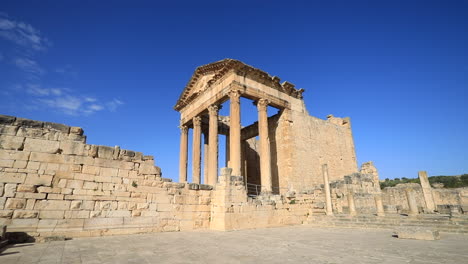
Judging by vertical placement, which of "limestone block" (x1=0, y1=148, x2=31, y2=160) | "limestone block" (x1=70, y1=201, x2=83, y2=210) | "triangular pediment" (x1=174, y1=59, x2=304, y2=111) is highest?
"triangular pediment" (x1=174, y1=59, x2=304, y2=111)

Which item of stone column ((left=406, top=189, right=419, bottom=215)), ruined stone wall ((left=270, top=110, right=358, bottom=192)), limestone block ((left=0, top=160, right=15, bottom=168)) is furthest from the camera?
ruined stone wall ((left=270, top=110, right=358, bottom=192))

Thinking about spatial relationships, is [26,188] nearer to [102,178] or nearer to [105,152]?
[102,178]

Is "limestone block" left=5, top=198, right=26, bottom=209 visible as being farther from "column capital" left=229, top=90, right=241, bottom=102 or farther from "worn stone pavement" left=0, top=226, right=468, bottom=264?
"column capital" left=229, top=90, right=241, bottom=102

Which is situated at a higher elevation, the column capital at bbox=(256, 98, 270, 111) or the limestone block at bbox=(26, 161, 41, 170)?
the column capital at bbox=(256, 98, 270, 111)

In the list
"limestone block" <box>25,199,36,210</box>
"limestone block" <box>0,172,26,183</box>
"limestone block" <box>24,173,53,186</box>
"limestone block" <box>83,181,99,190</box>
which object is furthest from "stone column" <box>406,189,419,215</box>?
"limestone block" <box>0,172,26,183</box>

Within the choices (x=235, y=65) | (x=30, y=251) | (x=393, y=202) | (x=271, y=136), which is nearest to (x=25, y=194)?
(x=30, y=251)

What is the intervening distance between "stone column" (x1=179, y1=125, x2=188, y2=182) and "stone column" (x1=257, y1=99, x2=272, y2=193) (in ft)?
22.5

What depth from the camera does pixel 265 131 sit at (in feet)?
51.4

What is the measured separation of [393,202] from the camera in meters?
14.5

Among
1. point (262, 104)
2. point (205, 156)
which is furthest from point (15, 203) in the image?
point (205, 156)

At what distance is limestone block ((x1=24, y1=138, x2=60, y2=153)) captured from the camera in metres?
5.84

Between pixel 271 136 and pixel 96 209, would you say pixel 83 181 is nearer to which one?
pixel 96 209

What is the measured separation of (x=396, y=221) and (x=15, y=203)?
1107 centimetres

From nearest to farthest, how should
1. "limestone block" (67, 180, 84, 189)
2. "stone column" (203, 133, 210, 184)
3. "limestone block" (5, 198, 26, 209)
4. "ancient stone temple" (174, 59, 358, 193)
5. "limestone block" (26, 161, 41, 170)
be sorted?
"limestone block" (5, 198, 26, 209) < "limestone block" (26, 161, 41, 170) < "limestone block" (67, 180, 84, 189) < "ancient stone temple" (174, 59, 358, 193) < "stone column" (203, 133, 210, 184)
